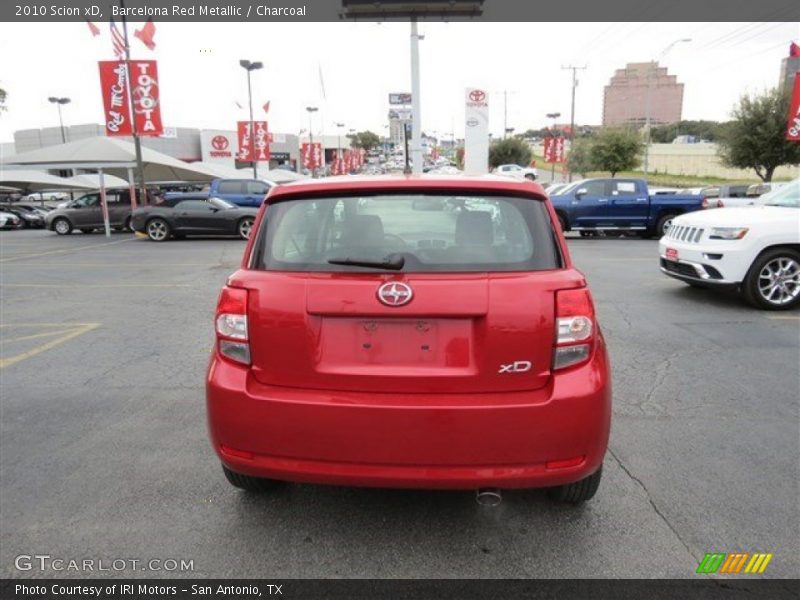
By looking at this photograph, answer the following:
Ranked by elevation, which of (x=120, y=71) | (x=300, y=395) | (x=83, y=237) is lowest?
(x=83, y=237)

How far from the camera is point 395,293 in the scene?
8.26 ft

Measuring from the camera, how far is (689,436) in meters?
3.96

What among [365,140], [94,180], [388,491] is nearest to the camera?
[388,491]

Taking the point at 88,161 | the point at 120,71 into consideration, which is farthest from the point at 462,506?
the point at 88,161

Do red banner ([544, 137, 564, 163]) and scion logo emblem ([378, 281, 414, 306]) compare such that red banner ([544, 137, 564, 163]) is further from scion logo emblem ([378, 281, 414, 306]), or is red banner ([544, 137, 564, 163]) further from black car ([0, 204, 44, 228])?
scion logo emblem ([378, 281, 414, 306])

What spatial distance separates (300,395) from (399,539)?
89 centimetres

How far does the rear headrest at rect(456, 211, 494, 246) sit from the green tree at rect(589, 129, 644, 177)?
51.9 m

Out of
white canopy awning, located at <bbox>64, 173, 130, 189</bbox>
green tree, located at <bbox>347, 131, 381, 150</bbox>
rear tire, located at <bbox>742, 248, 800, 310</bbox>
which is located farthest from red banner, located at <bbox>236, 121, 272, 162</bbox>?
green tree, located at <bbox>347, 131, 381, 150</bbox>

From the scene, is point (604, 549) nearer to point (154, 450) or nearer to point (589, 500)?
point (589, 500)

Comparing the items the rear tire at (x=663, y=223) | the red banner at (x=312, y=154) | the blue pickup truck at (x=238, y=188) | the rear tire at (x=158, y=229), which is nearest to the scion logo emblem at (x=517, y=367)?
the rear tire at (x=663, y=223)

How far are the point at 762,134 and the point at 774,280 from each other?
29659 mm

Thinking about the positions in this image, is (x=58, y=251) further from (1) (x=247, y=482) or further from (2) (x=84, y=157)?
(1) (x=247, y=482)

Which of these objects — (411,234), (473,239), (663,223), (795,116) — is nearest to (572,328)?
(473,239)

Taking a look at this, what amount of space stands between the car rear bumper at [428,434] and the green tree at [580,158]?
55318 mm
